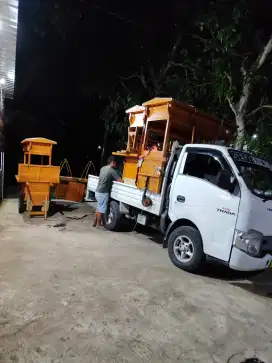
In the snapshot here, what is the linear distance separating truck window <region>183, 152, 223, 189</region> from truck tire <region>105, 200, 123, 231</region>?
2444mm

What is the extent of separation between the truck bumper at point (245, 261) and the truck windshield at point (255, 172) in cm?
91

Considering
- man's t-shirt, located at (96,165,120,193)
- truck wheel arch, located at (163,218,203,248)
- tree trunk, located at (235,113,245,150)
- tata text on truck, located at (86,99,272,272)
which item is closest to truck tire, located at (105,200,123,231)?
tata text on truck, located at (86,99,272,272)

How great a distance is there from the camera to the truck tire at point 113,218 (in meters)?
7.21

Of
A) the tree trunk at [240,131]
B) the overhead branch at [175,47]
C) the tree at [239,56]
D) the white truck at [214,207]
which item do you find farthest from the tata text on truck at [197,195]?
the overhead branch at [175,47]

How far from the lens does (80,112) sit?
2041 cm

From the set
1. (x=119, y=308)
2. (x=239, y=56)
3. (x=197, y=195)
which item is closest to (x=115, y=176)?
(x=197, y=195)

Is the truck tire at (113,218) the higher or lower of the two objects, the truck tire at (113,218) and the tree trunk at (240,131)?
the lower

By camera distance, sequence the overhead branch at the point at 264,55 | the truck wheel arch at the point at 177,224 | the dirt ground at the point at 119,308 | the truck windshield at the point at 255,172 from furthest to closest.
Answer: the overhead branch at the point at 264,55, the truck wheel arch at the point at 177,224, the truck windshield at the point at 255,172, the dirt ground at the point at 119,308

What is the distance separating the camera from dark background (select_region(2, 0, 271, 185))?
33.8 feet

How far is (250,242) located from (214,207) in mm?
754

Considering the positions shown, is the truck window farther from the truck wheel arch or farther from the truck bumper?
the truck bumper

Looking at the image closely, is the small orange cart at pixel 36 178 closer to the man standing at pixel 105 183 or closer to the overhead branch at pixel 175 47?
the man standing at pixel 105 183

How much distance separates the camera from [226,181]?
4.52 m

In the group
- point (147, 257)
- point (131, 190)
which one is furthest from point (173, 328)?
point (131, 190)
